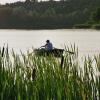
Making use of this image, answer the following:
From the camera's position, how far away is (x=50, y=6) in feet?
453

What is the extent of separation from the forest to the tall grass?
102338 mm

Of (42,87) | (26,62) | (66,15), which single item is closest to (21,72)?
(26,62)

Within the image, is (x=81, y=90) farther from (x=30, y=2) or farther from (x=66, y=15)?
(x=30, y=2)

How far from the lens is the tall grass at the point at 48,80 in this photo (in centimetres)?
699

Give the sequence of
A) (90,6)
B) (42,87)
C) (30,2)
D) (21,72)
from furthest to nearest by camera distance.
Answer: (30,2) < (90,6) < (21,72) < (42,87)

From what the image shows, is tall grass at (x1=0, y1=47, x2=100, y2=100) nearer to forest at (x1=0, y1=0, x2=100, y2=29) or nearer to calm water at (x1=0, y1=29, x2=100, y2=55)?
calm water at (x1=0, y1=29, x2=100, y2=55)

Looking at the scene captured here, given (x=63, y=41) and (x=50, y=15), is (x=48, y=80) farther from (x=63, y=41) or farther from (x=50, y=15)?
(x=50, y=15)

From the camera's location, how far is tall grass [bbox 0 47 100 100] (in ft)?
22.9

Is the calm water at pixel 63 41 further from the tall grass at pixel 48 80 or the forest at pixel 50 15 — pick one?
the tall grass at pixel 48 80

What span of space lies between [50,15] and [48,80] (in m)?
118

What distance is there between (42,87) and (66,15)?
116m

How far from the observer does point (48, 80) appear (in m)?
7.38

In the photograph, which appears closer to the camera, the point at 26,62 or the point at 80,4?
the point at 26,62

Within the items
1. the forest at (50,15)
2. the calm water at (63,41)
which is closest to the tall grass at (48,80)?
the calm water at (63,41)
